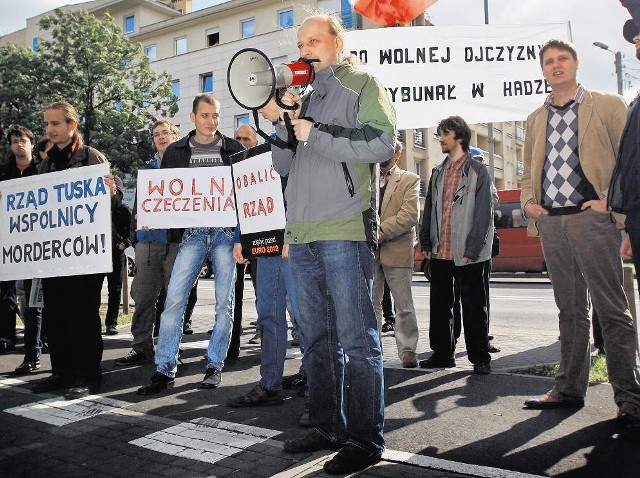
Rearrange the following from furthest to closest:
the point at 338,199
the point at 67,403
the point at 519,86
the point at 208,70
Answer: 1. the point at 208,70
2. the point at 519,86
3. the point at 67,403
4. the point at 338,199

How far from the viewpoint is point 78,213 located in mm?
5176

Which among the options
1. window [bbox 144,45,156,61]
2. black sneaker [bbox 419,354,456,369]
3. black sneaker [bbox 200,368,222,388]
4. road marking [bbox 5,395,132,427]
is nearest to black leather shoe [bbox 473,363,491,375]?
black sneaker [bbox 419,354,456,369]

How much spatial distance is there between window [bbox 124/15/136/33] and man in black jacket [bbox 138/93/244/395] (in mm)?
47839

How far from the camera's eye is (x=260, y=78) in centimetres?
308

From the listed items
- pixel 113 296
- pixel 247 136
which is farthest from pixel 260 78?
pixel 113 296

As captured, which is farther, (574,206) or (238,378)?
(238,378)

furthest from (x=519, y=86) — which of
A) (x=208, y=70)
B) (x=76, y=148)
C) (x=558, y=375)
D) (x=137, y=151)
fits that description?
(x=208, y=70)

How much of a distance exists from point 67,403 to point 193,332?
377 cm

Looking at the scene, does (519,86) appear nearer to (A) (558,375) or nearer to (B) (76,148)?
(A) (558,375)

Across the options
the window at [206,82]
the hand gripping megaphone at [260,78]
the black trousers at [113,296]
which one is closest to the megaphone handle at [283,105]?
the hand gripping megaphone at [260,78]

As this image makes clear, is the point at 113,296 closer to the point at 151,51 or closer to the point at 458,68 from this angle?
the point at 458,68

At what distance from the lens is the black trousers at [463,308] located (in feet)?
17.1

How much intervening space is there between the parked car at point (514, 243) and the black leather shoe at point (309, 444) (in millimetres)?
15410

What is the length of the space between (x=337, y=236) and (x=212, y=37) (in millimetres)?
43971
